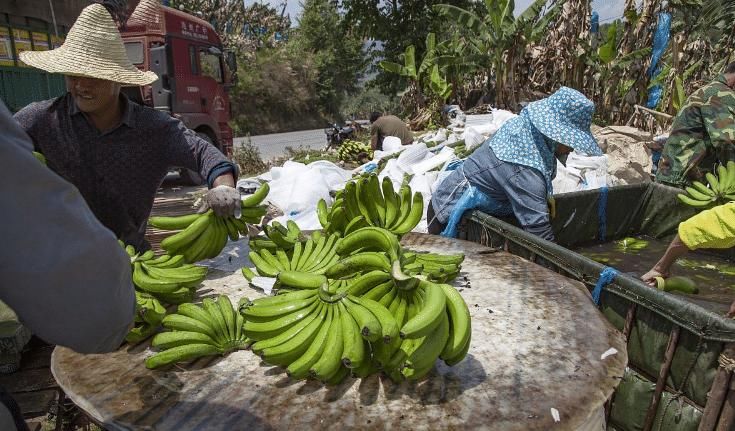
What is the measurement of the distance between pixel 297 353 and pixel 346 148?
30.7ft

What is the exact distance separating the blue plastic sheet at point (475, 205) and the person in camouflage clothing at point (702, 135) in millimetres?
2286

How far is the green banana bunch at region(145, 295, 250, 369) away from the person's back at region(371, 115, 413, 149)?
822 centimetres

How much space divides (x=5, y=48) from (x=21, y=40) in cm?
41

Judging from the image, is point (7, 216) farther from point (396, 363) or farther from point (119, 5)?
point (119, 5)

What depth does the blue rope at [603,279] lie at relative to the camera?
2531mm

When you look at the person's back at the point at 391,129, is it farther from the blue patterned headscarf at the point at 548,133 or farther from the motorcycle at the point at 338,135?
the blue patterned headscarf at the point at 548,133

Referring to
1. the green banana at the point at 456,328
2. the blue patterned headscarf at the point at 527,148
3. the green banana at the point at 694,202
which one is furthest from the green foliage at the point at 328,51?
the green banana at the point at 456,328

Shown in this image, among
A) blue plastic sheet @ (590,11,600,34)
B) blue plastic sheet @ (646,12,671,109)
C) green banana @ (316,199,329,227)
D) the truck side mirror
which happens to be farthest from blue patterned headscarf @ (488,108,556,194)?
blue plastic sheet @ (590,11,600,34)

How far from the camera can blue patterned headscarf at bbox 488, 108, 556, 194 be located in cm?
329

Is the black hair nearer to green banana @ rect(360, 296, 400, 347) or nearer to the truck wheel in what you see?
the truck wheel

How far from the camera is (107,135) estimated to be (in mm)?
2768

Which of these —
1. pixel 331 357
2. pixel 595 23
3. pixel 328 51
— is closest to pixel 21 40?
pixel 331 357

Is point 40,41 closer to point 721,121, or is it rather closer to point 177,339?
point 177,339

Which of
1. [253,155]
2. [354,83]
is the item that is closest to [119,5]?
[253,155]
